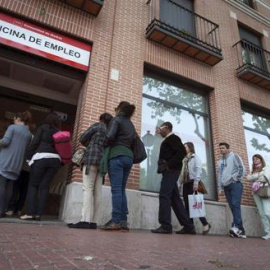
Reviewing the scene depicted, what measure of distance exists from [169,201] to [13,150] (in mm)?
2549

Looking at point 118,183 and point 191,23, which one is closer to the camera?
point 118,183

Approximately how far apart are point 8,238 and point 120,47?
4.97 meters

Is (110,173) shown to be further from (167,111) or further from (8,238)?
(167,111)

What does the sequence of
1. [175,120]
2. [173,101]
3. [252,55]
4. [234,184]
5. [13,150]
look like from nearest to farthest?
[13,150], [234,184], [175,120], [173,101], [252,55]

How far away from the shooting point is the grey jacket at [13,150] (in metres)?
4.22

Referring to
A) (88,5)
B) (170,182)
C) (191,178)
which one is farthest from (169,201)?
(88,5)

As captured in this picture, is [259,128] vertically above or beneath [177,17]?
beneath

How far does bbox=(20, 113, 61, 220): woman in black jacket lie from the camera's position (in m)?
4.06

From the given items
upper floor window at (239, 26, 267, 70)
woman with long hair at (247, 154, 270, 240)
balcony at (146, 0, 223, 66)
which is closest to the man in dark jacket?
woman with long hair at (247, 154, 270, 240)

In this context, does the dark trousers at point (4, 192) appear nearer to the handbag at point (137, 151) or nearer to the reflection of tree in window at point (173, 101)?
the handbag at point (137, 151)

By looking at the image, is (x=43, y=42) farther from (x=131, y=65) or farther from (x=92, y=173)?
(x=92, y=173)

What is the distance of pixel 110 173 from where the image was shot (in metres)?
3.89

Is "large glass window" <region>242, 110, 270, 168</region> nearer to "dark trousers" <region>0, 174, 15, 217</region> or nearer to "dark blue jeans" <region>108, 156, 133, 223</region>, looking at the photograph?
"dark blue jeans" <region>108, 156, 133, 223</region>

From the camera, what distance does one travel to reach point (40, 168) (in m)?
4.14
